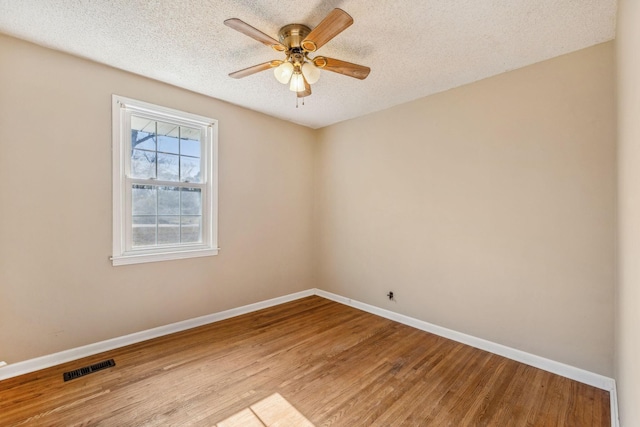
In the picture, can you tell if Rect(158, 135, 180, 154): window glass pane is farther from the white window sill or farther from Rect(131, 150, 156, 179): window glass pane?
the white window sill

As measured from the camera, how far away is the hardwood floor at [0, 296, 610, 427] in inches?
72.5

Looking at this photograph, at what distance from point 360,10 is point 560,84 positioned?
1795 millimetres

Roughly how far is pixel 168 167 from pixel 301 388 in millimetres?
2550

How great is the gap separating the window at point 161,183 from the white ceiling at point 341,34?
491 mm

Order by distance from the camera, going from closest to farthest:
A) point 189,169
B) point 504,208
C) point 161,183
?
1. point 504,208
2. point 161,183
3. point 189,169

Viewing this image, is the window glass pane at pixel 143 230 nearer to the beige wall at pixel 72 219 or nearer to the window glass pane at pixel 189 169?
the beige wall at pixel 72 219

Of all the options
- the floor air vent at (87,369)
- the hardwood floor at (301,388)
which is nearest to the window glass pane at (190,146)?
the hardwood floor at (301,388)

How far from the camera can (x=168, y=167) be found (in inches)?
121

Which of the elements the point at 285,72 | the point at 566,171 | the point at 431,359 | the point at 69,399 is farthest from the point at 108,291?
the point at 566,171

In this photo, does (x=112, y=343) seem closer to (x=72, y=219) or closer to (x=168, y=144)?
(x=72, y=219)

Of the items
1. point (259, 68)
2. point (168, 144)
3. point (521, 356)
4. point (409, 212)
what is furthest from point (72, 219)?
point (521, 356)

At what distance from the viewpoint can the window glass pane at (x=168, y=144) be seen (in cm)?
303

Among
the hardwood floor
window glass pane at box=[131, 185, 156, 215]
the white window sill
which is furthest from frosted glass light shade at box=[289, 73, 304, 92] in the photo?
the hardwood floor

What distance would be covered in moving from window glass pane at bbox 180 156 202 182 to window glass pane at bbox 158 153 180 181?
54 millimetres
